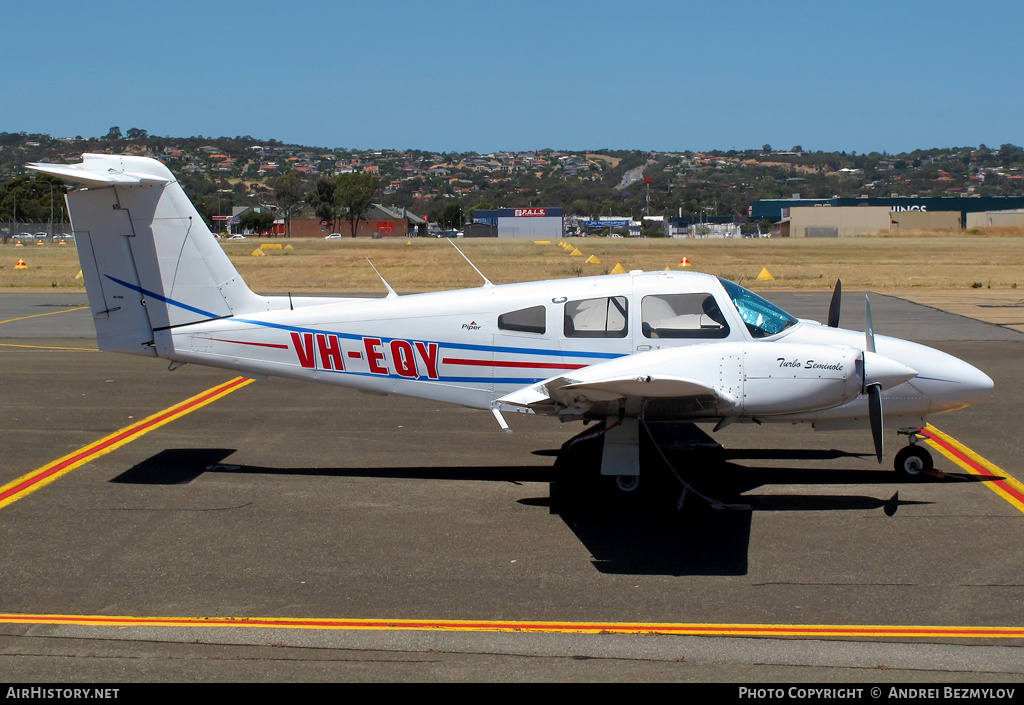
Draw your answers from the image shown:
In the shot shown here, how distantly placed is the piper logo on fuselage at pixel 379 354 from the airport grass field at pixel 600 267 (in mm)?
22920

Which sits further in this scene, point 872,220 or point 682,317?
point 872,220

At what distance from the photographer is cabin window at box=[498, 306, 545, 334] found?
8.98 meters

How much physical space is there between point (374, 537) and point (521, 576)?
4.93ft

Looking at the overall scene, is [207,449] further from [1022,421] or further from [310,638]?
[1022,421]

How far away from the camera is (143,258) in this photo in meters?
9.35

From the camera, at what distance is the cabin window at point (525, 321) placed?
898cm

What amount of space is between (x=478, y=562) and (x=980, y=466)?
5771 millimetres

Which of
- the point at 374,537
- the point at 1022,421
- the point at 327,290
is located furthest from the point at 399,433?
the point at 327,290

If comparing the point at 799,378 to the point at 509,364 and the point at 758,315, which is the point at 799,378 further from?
the point at 509,364

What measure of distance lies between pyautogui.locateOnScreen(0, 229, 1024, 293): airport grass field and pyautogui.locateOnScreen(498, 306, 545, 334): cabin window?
76.2 feet

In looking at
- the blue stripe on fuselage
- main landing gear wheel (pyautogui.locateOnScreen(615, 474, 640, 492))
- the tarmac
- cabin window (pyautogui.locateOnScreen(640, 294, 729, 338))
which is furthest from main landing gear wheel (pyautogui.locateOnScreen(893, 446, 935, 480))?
the blue stripe on fuselage

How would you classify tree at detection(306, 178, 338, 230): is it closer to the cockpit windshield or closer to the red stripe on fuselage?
the red stripe on fuselage

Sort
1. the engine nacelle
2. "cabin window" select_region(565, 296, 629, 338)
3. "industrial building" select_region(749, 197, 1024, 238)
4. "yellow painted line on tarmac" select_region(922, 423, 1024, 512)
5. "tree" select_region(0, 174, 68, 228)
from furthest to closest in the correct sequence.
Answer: "tree" select_region(0, 174, 68, 228) → "industrial building" select_region(749, 197, 1024, 238) → "cabin window" select_region(565, 296, 629, 338) → "yellow painted line on tarmac" select_region(922, 423, 1024, 512) → the engine nacelle

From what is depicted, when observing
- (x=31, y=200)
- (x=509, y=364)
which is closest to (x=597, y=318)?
(x=509, y=364)
